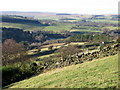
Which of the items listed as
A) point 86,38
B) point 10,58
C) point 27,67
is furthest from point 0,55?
point 86,38

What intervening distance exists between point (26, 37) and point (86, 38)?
64894 millimetres

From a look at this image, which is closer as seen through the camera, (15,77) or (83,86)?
(83,86)

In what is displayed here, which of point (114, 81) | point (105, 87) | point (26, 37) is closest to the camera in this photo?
point (105, 87)

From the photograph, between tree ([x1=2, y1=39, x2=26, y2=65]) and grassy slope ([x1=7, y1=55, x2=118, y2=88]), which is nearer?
grassy slope ([x1=7, y1=55, x2=118, y2=88])

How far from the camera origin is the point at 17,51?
43.6m

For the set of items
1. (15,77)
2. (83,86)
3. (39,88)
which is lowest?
(15,77)

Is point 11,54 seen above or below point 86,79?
below

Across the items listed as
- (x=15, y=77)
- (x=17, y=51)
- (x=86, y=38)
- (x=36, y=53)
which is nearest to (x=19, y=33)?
(x=86, y=38)

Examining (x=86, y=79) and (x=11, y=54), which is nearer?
(x=86, y=79)

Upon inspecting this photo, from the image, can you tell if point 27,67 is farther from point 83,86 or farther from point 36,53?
point 36,53

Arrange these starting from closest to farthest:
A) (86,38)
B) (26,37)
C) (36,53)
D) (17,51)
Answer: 1. (17,51)
2. (36,53)
3. (86,38)
4. (26,37)

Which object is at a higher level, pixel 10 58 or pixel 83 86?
pixel 83 86

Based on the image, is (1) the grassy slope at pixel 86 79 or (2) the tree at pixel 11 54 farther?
(2) the tree at pixel 11 54

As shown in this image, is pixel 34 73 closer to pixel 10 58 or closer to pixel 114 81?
pixel 10 58
